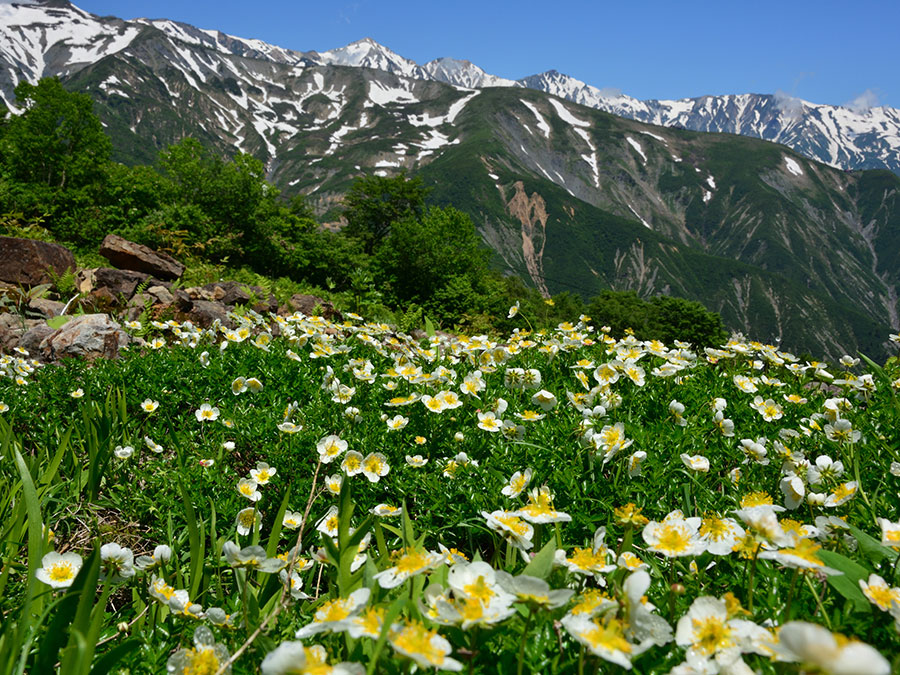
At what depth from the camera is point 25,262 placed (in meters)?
7.88

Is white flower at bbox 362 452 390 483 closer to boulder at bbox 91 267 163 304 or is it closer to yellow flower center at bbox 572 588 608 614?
yellow flower center at bbox 572 588 608 614

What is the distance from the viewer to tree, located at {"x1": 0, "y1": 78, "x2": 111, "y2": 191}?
13.2 m

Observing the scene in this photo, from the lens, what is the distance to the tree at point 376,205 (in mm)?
19688

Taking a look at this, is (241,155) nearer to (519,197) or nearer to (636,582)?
(636,582)

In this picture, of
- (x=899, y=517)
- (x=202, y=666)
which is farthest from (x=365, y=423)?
(x=899, y=517)

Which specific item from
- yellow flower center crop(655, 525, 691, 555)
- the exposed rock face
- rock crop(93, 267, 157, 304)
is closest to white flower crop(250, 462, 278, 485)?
yellow flower center crop(655, 525, 691, 555)

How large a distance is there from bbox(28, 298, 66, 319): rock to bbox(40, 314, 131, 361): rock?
1.68m

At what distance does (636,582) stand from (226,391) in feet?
11.5

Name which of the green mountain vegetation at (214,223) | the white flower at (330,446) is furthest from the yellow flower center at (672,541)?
the green mountain vegetation at (214,223)

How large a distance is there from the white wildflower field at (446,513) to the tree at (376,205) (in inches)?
619

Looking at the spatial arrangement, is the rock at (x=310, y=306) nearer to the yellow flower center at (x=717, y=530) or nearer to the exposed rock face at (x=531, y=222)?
the yellow flower center at (x=717, y=530)

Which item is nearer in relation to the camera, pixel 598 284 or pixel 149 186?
pixel 149 186

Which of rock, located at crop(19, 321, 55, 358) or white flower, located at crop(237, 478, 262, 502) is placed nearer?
white flower, located at crop(237, 478, 262, 502)

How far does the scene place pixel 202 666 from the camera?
110 cm
